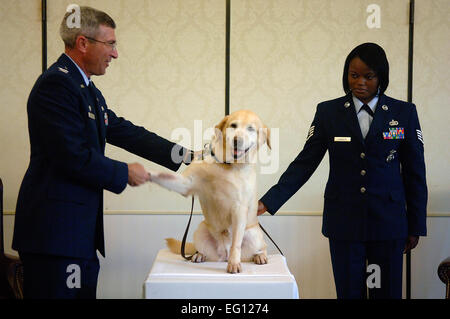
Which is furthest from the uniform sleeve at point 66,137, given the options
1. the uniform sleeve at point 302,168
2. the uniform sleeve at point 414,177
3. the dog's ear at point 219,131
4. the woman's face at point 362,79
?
the uniform sleeve at point 414,177

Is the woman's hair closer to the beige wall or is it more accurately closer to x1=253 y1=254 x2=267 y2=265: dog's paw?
x1=253 y1=254 x2=267 y2=265: dog's paw

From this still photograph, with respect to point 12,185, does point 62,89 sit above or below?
above

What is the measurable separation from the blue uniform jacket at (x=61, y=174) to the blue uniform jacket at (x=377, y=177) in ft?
2.99

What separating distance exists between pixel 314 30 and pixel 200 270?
2.15 meters

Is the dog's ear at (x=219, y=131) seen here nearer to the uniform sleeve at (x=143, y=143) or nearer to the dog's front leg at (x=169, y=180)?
the dog's front leg at (x=169, y=180)

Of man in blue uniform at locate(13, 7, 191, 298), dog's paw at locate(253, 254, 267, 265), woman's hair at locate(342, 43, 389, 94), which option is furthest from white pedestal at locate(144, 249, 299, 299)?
woman's hair at locate(342, 43, 389, 94)

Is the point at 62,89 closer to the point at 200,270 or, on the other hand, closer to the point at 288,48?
the point at 200,270

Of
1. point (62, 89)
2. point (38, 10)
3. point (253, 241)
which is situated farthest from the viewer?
point (38, 10)

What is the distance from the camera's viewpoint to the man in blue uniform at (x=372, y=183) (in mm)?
2078

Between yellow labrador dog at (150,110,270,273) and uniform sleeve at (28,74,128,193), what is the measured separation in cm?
17

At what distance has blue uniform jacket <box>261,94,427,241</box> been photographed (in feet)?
6.87

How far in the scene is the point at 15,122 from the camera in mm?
3422

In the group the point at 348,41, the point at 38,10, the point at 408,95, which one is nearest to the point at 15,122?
the point at 38,10

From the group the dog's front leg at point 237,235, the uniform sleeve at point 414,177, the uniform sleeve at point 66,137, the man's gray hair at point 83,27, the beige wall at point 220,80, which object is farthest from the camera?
the beige wall at point 220,80
